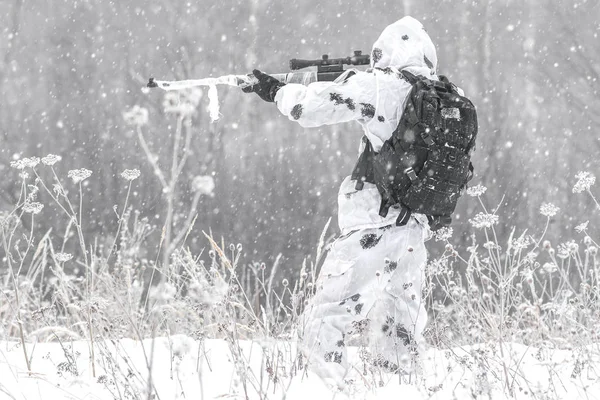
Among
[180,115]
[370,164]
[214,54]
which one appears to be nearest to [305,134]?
[214,54]

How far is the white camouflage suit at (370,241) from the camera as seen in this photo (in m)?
3.12

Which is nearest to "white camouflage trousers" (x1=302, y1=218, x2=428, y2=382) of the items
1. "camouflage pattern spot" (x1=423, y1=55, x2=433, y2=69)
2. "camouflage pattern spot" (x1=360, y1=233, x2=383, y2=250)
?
"camouflage pattern spot" (x1=360, y1=233, x2=383, y2=250)

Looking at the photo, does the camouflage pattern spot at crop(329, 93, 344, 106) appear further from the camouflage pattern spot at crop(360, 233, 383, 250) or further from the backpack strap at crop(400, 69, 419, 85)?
the camouflage pattern spot at crop(360, 233, 383, 250)

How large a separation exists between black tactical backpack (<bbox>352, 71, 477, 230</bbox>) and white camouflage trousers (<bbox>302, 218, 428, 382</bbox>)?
0.14 metres

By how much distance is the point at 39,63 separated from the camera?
2316cm

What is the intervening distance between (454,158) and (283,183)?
22017mm

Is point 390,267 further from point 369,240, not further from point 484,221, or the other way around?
point 484,221

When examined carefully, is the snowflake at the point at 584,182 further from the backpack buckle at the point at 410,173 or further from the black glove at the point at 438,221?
the backpack buckle at the point at 410,173

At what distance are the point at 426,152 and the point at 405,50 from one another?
53 cm

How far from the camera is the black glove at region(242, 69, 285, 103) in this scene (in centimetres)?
341

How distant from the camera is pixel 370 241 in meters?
3.19

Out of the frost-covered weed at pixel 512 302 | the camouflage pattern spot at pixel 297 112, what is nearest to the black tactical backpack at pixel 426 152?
the frost-covered weed at pixel 512 302

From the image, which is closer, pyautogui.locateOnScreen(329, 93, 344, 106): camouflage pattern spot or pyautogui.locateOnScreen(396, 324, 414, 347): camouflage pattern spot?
pyautogui.locateOnScreen(329, 93, 344, 106): camouflage pattern spot

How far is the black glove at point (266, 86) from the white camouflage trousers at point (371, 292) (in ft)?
2.56
